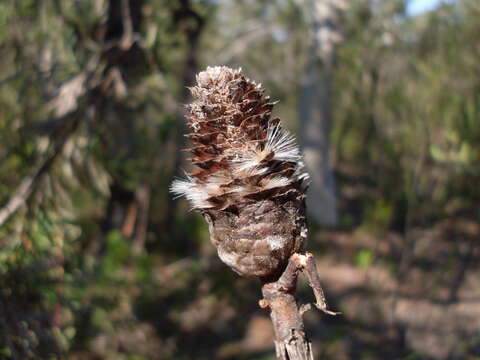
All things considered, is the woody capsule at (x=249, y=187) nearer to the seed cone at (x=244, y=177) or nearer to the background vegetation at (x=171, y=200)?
the seed cone at (x=244, y=177)

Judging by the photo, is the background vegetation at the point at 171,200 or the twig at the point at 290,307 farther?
the background vegetation at the point at 171,200

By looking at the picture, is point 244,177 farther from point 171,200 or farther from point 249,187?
point 171,200

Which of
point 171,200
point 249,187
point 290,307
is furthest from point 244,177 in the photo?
point 171,200

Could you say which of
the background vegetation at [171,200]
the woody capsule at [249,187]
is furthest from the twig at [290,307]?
the background vegetation at [171,200]

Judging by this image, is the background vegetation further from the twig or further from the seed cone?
the twig

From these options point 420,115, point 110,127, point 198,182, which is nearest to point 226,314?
point 110,127

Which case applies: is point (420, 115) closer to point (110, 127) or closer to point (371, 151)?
point (371, 151)

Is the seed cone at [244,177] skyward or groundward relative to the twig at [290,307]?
skyward
